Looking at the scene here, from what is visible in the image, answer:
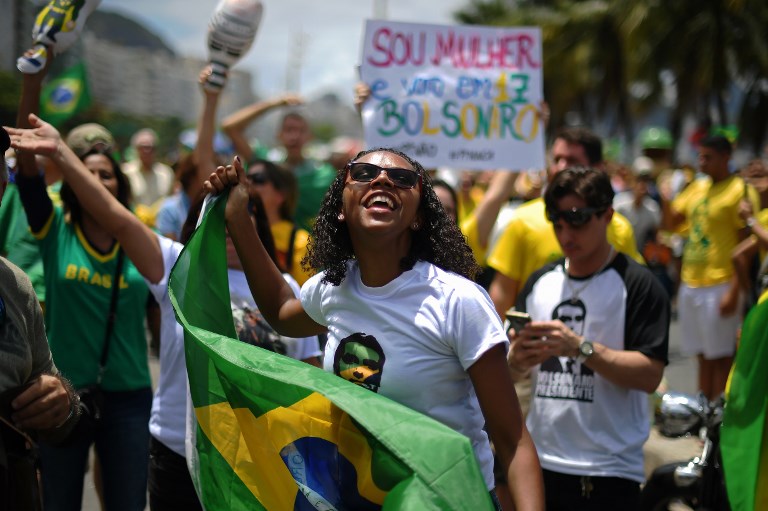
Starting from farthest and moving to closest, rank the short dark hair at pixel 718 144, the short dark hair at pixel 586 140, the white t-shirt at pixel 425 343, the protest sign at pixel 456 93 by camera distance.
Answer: the short dark hair at pixel 718 144 → the protest sign at pixel 456 93 → the short dark hair at pixel 586 140 → the white t-shirt at pixel 425 343

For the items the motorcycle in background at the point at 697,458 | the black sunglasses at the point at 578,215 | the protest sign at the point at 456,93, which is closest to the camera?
the black sunglasses at the point at 578,215

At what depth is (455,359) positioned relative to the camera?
8.36ft

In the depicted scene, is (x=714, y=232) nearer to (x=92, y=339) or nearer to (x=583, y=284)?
(x=583, y=284)

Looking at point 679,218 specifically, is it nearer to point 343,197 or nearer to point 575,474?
point 575,474

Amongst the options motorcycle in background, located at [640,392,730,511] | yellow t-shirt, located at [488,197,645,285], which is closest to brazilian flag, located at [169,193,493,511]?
yellow t-shirt, located at [488,197,645,285]

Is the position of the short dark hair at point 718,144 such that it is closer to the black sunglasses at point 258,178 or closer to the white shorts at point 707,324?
the white shorts at point 707,324

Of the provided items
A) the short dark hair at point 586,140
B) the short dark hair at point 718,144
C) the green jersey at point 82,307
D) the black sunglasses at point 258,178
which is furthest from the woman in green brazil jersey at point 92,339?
the short dark hair at point 718,144

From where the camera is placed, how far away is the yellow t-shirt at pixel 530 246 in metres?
4.62

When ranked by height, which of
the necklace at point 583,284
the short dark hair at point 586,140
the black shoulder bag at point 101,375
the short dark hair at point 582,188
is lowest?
the black shoulder bag at point 101,375

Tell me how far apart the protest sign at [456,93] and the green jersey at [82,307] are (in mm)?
2170

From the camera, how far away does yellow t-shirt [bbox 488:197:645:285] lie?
462 centimetres

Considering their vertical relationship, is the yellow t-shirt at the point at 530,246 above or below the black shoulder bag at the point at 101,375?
above

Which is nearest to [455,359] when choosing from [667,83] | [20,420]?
[20,420]

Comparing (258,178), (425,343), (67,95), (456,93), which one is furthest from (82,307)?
(67,95)
